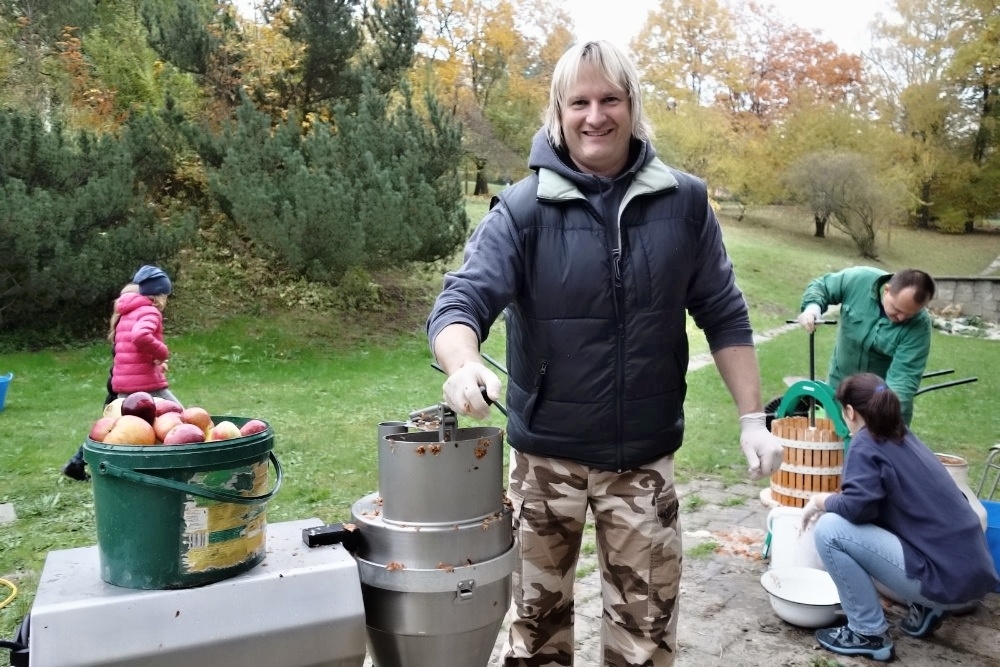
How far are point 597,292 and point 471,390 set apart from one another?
53cm

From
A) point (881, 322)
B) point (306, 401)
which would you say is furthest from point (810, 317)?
point (306, 401)

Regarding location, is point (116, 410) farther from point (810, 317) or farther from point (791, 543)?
point (810, 317)

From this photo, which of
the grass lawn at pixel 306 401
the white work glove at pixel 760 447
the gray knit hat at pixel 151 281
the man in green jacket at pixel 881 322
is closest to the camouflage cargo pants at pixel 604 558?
the white work glove at pixel 760 447

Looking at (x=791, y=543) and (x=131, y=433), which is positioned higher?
(x=131, y=433)

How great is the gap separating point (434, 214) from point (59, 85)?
6.89m

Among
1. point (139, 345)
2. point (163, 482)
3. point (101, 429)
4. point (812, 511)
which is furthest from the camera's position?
point (139, 345)

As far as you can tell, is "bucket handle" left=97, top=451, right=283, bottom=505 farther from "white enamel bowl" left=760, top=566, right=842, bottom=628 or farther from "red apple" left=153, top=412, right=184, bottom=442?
"white enamel bowl" left=760, top=566, right=842, bottom=628

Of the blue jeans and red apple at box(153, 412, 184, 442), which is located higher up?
red apple at box(153, 412, 184, 442)

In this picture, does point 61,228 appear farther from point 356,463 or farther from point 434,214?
point 356,463

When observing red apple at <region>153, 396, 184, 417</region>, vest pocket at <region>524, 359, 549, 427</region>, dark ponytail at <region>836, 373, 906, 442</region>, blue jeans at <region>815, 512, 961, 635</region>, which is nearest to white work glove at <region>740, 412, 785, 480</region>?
vest pocket at <region>524, 359, 549, 427</region>

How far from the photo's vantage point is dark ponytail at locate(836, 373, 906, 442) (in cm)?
284

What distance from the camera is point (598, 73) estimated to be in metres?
1.80

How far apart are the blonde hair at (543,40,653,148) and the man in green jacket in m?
2.30

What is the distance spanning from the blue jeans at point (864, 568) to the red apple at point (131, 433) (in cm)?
245
